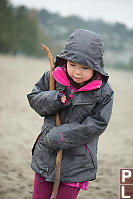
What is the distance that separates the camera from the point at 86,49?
5.55 feet

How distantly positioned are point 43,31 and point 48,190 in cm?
6586

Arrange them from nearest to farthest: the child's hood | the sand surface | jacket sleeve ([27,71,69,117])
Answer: the child's hood < jacket sleeve ([27,71,69,117]) < the sand surface

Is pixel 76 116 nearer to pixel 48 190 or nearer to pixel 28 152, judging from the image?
pixel 48 190

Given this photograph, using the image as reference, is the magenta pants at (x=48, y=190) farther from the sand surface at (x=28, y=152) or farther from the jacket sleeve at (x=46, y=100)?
the sand surface at (x=28, y=152)

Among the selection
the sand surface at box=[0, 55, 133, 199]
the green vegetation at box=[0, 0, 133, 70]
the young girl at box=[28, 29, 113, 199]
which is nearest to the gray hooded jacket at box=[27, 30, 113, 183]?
the young girl at box=[28, 29, 113, 199]

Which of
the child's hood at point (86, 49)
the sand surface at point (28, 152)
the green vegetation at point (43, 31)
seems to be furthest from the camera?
the green vegetation at point (43, 31)

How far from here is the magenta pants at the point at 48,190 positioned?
1.87 metres

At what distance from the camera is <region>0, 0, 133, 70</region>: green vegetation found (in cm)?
3788

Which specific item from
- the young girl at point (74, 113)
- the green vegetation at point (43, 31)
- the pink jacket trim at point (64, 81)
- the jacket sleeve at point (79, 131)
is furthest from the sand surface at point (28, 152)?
the green vegetation at point (43, 31)

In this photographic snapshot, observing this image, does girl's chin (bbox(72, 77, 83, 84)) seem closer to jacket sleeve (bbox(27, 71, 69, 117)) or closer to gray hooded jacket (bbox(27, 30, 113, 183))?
gray hooded jacket (bbox(27, 30, 113, 183))

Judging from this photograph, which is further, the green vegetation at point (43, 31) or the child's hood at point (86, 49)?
the green vegetation at point (43, 31)

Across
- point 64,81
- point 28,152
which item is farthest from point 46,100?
point 28,152

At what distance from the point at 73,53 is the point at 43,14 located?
4788 inches

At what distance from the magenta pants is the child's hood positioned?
875 mm
